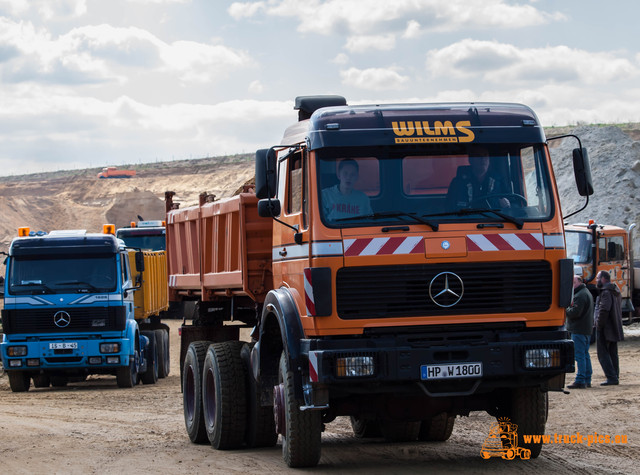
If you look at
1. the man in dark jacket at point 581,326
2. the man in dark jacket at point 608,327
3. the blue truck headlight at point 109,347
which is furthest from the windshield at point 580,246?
the blue truck headlight at point 109,347

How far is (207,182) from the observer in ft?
321

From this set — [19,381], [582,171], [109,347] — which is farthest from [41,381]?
[582,171]

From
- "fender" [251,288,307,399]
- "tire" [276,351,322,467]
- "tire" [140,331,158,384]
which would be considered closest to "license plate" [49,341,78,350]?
"tire" [140,331,158,384]

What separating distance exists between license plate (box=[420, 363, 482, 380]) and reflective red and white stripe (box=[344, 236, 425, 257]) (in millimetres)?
920

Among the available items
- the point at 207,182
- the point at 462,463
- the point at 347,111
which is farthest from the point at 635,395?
the point at 207,182

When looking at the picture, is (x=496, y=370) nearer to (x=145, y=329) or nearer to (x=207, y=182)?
(x=145, y=329)

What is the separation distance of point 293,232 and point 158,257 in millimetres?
15792

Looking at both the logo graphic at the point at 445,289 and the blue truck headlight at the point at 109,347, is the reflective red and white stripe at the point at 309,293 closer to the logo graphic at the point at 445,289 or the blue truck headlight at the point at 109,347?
the logo graphic at the point at 445,289

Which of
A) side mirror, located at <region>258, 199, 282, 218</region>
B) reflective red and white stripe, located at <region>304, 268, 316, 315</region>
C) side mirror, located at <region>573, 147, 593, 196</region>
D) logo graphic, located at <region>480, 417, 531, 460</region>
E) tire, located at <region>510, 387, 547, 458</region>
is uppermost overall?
side mirror, located at <region>573, 147, 593, 196</region>

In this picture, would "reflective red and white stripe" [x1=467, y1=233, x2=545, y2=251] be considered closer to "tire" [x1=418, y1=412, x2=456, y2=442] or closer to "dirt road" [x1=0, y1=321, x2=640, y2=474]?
"dirt road" [x1=0, y1=321, x2=640, y2=474]

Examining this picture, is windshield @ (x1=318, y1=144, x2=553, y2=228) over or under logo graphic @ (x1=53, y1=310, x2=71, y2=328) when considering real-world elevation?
over

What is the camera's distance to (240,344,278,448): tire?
1069 centimetres

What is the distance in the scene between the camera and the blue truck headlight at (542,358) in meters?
8.37

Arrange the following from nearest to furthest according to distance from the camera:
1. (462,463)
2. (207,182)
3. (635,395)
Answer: (462,463) → (635,395) → (207,182)
